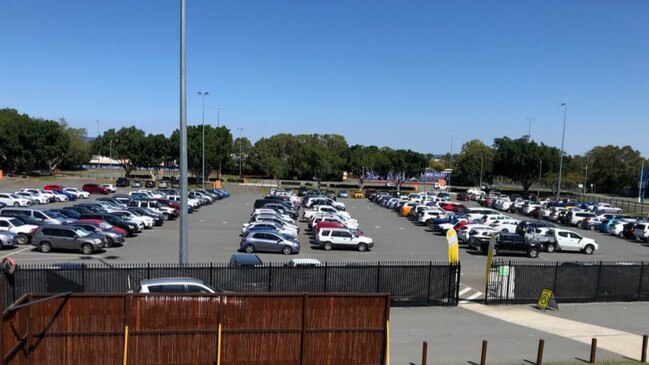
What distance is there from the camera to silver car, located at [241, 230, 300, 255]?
91.5 ft

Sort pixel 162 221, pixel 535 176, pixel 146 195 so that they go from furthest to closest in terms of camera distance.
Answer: pixel 535 176
pixel 146 195
pixel 162 221

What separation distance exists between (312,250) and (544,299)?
14.9 metres

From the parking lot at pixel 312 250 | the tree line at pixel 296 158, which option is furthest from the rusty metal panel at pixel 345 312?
the tree line at pixel 296 158

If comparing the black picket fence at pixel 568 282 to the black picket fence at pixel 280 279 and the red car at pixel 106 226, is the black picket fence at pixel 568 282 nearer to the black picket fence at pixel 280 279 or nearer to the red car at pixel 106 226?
the black picket fence at pixel 280 279

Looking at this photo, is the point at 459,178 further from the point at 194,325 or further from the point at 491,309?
the point at 194,325

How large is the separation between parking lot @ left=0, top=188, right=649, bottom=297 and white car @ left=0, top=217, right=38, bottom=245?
1261 mm

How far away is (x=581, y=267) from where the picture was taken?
18.8 m

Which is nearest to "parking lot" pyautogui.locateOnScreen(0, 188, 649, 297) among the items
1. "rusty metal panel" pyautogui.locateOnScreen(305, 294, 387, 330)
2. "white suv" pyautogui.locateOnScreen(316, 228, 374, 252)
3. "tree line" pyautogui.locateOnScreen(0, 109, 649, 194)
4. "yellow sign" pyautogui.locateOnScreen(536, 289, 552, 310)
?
"white suv" pyautogui.locateOnScreen(316, 228, 374, 252)

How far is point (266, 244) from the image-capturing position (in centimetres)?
2798

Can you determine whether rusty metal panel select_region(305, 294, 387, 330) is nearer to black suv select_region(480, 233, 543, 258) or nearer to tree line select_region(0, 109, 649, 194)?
black suv select_region(480, 233, 543, 258)

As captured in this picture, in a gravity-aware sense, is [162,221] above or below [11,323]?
below

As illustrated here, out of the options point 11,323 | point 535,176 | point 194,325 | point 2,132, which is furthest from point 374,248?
point 2,132

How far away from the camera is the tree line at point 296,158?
91.8 m

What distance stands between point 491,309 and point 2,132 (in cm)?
9455
